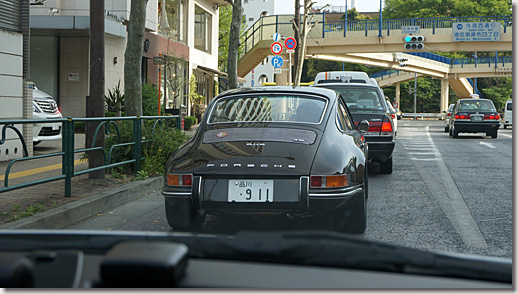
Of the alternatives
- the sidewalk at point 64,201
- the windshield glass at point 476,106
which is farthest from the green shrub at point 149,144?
the windshield glass at point 476,106

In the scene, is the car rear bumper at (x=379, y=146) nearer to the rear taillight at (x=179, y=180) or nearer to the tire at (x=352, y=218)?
the tire at (x=352, y=218)

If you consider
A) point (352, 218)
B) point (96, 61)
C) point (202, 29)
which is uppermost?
point (202, 29)

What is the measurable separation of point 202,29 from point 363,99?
25.9 m

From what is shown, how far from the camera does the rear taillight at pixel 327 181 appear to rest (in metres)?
5.10

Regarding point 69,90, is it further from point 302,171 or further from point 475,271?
Answer: point 475,271

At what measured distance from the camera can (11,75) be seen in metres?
12.3

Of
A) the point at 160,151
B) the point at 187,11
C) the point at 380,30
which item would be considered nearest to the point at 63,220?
the point at 160,151

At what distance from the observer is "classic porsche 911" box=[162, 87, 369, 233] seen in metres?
5.06

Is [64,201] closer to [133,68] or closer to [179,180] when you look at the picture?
[179,180]

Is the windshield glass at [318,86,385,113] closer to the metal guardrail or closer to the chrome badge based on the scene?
the metal guardrail

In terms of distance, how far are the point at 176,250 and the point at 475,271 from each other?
0.85 meters

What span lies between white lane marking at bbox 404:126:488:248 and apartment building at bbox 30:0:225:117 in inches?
513

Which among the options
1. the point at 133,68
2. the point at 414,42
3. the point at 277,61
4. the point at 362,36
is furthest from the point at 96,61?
the point at 362,36

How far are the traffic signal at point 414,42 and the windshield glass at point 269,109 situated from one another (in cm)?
3711
